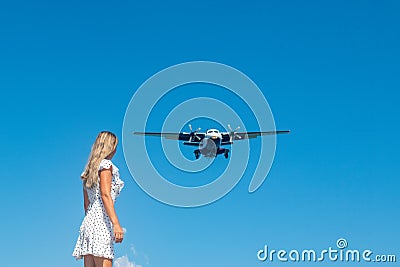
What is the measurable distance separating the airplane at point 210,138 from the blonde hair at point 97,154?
206 feet

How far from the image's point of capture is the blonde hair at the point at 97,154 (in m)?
8.17

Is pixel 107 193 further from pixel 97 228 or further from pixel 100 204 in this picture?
pixel 97 228

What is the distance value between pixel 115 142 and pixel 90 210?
98cm

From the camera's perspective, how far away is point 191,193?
144 feet

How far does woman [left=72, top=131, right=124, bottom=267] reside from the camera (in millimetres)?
8086

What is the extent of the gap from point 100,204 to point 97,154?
69 cm

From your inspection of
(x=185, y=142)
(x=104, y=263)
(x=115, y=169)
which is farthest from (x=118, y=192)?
(x=185, y=142)

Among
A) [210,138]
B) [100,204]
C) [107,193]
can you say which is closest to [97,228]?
[100,204]

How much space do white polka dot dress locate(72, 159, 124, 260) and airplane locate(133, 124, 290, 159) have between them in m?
62.8

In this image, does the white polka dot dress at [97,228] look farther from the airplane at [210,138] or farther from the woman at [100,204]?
the airplane at [210,138]

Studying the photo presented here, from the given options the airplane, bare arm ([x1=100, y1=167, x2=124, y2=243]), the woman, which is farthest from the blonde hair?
the airplane

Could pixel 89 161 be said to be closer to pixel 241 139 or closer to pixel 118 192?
pixel 118 192

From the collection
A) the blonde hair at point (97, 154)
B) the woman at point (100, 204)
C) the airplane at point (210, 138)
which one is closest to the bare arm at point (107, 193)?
the woman at point (100, 204)

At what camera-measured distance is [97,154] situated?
8.20 m
